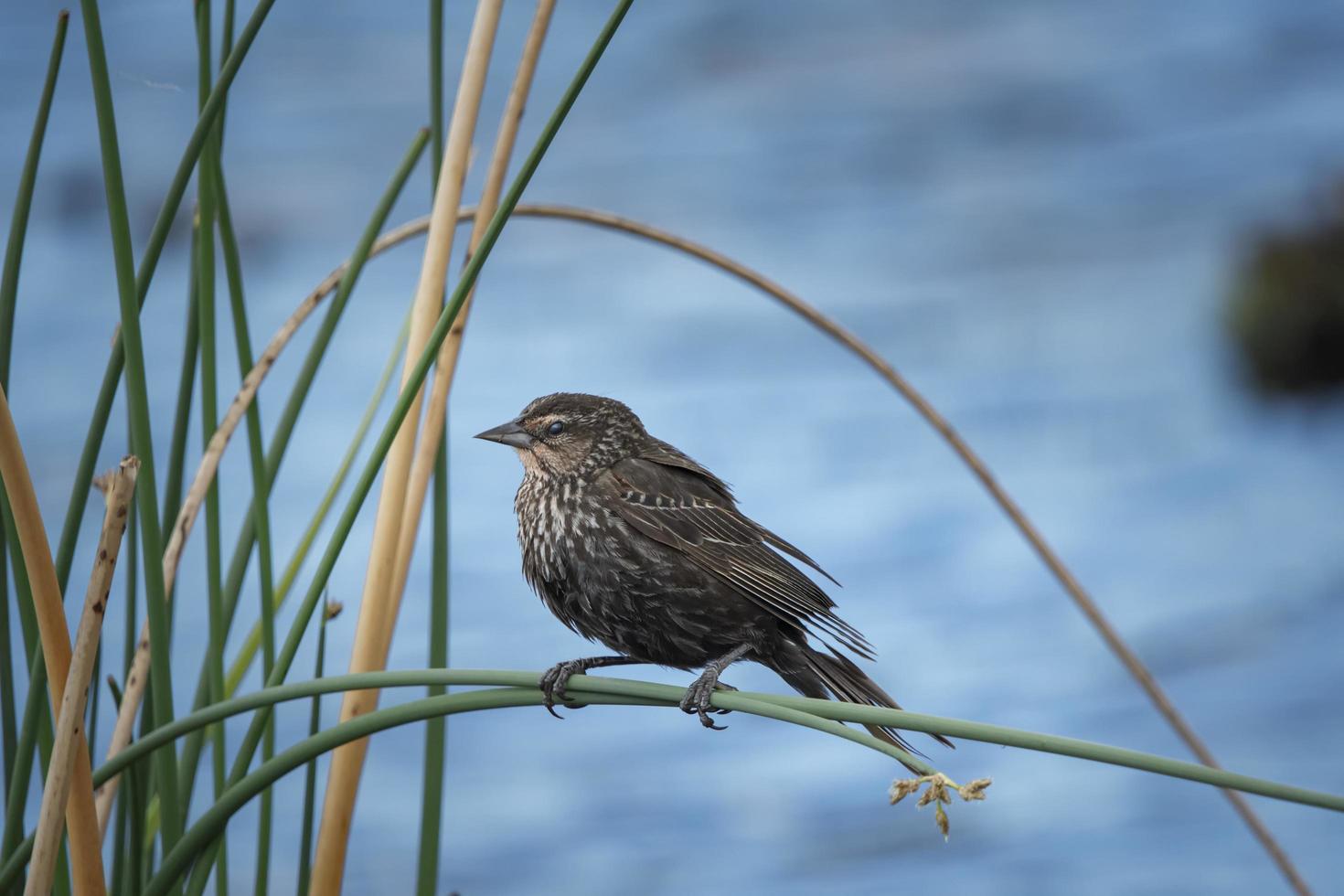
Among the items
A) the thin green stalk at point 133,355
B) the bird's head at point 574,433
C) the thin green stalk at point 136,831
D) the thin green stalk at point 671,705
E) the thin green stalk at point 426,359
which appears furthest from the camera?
the bird's head at point 574,433

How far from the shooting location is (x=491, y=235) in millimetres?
643

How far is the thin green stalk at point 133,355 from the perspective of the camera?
706mm

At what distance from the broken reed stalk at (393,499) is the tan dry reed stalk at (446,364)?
0.02 meters

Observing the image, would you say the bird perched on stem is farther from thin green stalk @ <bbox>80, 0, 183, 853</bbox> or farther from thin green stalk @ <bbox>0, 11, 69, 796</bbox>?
thin green stalk @ <bbox>0, 11, 69, 796</bbox>

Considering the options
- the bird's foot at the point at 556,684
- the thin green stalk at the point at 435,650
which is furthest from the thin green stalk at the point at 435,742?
the bird's foot at the point at 556,684

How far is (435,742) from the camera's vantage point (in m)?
0.92

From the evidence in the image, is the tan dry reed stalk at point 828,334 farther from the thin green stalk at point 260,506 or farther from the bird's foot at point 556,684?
the bird's foot at point 556,684

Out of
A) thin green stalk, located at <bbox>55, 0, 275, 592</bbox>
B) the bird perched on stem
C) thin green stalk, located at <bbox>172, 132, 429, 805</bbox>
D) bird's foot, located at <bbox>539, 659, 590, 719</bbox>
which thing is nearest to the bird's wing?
the bird perched on stem

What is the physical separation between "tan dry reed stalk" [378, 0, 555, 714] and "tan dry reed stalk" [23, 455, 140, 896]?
0.74ft

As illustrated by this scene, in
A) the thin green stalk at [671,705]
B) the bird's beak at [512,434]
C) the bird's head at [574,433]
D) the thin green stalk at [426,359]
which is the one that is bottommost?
the thin green stalk at [671,705]

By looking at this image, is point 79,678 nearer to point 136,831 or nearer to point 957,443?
point 136,831

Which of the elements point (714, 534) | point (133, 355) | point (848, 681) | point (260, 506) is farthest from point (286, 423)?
point (848, 681)

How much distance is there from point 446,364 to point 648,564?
0.65 feet

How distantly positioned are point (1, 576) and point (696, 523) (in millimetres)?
480
